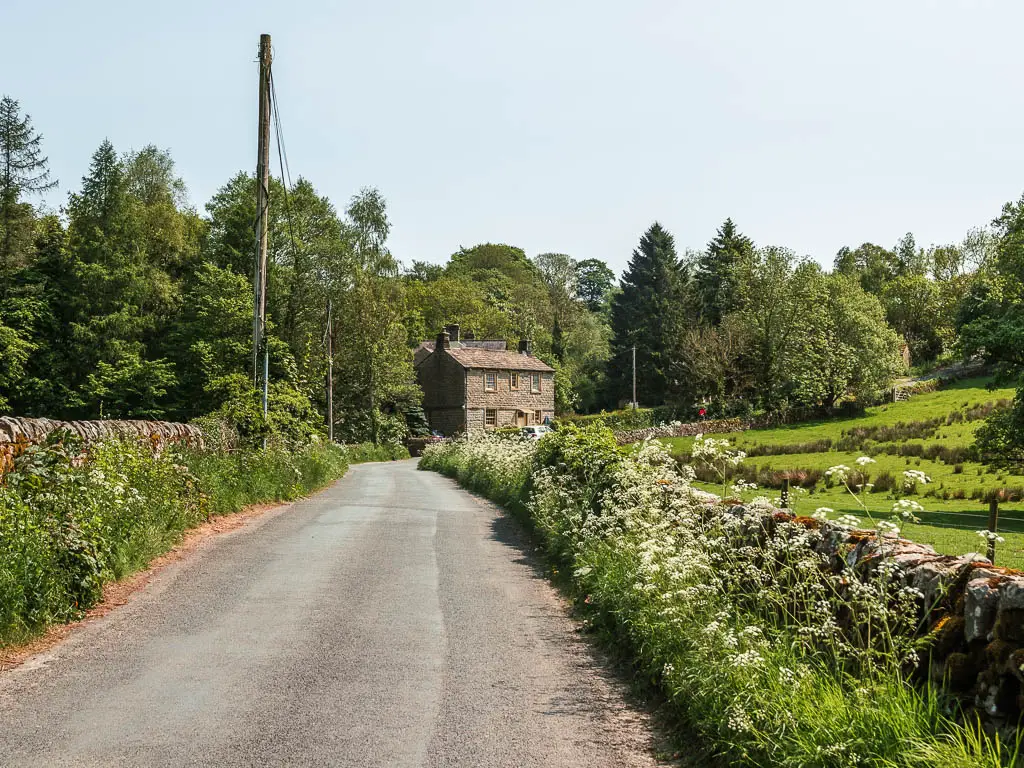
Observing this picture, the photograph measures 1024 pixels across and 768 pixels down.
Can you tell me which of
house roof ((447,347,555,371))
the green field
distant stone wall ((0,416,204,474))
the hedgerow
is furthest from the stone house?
the hedgerow

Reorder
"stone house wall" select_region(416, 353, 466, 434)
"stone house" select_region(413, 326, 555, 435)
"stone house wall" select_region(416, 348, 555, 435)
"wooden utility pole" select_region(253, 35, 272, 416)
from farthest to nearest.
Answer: "stone house wall" select_region(416, 353, 466, 434) → "stone house" select_region(413, 326, 555, 435) → "stone house wall" select_region(416, 348, 555, 435) → "wooden utility pole" select_region(253, 35, 272, 416)

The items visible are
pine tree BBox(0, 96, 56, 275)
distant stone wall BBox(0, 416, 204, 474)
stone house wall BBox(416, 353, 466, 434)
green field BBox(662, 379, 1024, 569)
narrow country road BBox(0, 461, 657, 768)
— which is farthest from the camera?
stone house wall BBox(416, 353, 466, 434)

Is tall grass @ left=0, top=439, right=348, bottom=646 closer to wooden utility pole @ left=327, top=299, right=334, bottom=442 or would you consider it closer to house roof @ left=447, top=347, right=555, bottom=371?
wooden utility pole @ left=327, top=299, right=334, bottom=442

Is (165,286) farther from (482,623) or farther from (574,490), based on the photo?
(482,623)

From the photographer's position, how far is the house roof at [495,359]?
77.1 meters

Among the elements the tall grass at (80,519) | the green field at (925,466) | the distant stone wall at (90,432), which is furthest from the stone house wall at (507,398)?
the tall grass at (80,519)

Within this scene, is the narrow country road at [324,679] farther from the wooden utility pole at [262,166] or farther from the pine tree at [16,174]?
the pine tree at [16,174]

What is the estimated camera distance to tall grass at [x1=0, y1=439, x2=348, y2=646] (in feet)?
29.0

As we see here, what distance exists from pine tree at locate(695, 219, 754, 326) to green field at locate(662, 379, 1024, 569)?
23.3 m

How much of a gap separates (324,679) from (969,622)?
515cm

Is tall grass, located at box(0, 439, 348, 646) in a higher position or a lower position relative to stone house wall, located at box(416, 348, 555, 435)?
lower

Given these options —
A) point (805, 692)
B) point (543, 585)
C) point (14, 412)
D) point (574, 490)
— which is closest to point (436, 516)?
point (574, 490)

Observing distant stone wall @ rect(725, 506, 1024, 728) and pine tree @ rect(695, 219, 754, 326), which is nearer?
distant stone wall @ rect(725, 506, 1024, 728)

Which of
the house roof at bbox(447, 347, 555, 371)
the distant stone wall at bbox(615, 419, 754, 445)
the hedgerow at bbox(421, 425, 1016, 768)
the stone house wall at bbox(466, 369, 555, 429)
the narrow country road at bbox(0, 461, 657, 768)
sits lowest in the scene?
the narrow country road at bbox(0, 461, 657, 768)
